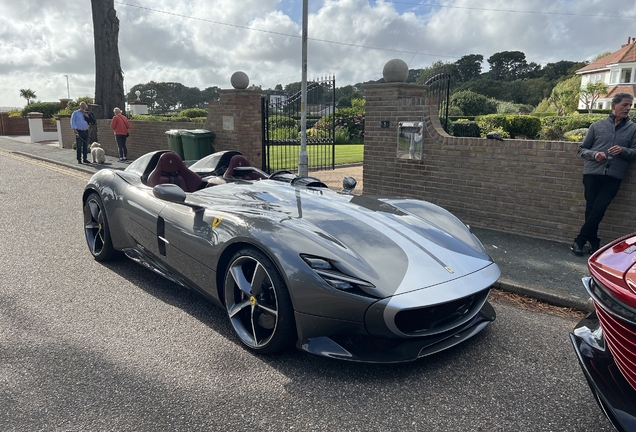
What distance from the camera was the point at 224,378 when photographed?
108 inches

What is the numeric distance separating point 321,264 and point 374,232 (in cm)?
59

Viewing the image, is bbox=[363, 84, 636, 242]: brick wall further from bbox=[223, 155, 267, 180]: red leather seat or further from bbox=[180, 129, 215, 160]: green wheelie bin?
bbox=[180, 129, 215, 160]: green wheelie bin

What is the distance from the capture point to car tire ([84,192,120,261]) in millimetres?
4632

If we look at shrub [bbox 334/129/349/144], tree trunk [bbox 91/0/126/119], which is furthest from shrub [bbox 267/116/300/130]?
shrub [bbox 334/129/349/144]

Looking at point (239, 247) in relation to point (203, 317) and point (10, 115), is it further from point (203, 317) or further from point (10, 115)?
point (10, 115)

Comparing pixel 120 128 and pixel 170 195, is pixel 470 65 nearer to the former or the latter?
pixel 120 128

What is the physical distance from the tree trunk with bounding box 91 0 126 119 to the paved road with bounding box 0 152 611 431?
549 inches

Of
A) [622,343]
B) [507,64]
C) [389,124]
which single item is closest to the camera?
[622,343]

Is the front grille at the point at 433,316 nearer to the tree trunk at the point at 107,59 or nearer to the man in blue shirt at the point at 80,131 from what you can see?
the man in blue shirt at the point at 80,131

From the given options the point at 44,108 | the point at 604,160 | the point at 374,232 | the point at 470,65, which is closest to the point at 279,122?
the point at 604,160

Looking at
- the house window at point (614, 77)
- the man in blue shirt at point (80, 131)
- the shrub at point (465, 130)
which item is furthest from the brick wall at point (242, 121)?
the house window at point (614, 77)

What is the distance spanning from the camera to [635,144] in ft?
16.1

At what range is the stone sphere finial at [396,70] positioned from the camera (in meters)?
7.14

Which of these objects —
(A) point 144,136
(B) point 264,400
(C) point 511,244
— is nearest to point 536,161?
(C) point 511,244
